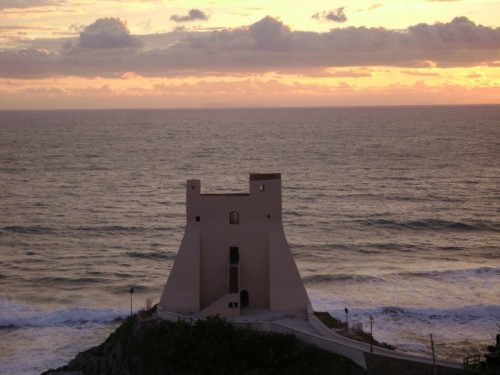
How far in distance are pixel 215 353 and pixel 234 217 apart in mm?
6831

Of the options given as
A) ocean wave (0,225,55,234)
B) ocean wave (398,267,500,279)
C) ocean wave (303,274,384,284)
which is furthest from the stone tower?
ocean wave (0,225,55,234)

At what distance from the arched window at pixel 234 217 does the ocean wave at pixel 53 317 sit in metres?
14.9

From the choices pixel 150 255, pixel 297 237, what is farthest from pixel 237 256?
pixel 297 237

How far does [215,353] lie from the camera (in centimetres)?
3088

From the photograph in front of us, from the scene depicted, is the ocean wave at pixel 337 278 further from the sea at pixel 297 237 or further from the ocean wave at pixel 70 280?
the ocean wave at pixel 70 280

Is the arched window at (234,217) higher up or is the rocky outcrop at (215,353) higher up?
the arched window at (234,217)

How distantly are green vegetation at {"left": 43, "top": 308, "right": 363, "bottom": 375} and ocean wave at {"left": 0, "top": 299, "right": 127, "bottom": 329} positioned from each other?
535 inches

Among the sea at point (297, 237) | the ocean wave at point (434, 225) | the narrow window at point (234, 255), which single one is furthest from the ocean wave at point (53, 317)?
the ocean wave at point (434, 225)

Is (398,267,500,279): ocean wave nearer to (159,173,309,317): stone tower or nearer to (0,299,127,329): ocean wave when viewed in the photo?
(0,299,127,329): ocean wave

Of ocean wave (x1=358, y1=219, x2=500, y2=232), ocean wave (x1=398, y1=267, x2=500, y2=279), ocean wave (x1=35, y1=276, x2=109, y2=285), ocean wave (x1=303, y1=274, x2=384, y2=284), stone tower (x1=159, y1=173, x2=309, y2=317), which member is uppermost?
stone tower (x1=159, y1=173, x2=309, y2=317)

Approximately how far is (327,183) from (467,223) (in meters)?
25.6

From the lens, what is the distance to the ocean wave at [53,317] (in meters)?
46.4

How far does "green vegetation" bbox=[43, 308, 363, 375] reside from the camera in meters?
30.4

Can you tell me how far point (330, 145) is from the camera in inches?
5620
